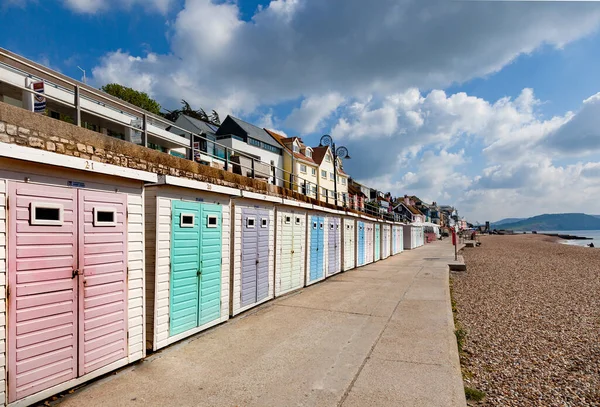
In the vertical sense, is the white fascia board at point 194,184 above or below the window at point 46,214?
above

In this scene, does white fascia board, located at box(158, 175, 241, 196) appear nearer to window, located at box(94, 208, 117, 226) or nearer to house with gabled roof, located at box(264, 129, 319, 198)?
window, located at box(94, 208, 117, 226)

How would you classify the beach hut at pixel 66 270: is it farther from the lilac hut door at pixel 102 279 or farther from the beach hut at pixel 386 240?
the beach hut at pixel 386 240

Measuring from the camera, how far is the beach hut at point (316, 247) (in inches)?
523

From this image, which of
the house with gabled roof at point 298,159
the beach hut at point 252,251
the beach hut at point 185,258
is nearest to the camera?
the beach hut at point 185,258

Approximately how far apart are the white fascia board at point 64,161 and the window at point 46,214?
0.54 m

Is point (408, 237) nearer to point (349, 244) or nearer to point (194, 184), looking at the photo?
point (349, 244)

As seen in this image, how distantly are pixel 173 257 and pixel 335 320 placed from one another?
4110mm

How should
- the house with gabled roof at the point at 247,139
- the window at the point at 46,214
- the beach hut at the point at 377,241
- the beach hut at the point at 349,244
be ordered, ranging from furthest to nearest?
1. the house with gabled roof at the point at 247,139
2. the beach hut at the point at 377,241
3. the beach hut at the point at 349,244
4. the window at the point at 46,214

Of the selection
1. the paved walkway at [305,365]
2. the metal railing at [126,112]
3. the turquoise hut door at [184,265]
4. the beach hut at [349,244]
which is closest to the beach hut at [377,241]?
the beach hut at [349,244]

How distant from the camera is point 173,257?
6652 mm

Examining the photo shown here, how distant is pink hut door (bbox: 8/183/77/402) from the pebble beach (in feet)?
18.7

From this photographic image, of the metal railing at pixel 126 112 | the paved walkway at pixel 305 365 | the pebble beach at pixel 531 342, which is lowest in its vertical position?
the pebble beach at pixel 531 342

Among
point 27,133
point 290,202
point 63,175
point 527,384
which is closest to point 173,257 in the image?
point 63,175

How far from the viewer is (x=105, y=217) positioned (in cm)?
534
